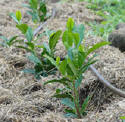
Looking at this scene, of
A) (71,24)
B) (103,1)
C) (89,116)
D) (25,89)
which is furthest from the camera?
(103,1)

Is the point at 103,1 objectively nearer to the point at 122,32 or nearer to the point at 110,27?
the point at 110,27

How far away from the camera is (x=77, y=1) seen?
588 centimetres

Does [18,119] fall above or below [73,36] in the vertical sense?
below

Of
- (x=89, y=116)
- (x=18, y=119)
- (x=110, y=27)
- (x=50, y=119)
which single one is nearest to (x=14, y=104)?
(x=18, y=119)

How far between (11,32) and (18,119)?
2.17 meters

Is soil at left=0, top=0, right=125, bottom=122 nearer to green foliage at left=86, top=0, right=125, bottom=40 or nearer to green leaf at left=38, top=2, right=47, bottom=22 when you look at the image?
green foliage at left=86, top=0, right=125, bottom=40

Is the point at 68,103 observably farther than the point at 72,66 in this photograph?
Yes

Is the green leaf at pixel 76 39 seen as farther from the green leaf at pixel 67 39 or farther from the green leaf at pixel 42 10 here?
the green leaf at pixel 42 10

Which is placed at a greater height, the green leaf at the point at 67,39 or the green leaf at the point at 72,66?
the green leaf at the point at 67,39

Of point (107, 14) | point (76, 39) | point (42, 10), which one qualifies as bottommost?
point (107, 14)

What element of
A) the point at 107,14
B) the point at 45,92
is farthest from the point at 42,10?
the point at 45,92

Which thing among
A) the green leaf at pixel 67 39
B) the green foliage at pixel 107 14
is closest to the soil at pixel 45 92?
the green leaf at pixel 67 39

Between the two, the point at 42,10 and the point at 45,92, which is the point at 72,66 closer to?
the point at 45,92

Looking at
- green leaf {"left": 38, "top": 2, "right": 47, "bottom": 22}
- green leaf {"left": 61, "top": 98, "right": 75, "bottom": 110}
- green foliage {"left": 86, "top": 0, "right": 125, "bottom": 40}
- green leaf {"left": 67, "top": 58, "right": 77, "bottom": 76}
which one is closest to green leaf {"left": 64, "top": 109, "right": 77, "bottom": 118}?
green leaf {"left": 61, "top": 98, "right": 75, "bottom": 110}
